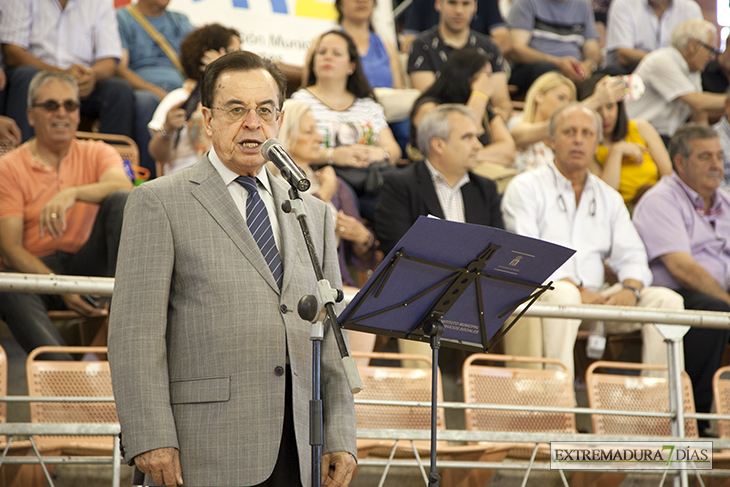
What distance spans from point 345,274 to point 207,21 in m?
2.75

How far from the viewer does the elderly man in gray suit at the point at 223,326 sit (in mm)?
Result: 1855

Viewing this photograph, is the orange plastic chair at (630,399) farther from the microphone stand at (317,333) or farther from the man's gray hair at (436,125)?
the microphone stand at (317,333)

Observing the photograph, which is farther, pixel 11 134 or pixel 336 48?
pixel 336 48

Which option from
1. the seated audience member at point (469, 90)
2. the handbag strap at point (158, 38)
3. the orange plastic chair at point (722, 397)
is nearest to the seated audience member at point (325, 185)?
the seated audience member at point (469, 90)

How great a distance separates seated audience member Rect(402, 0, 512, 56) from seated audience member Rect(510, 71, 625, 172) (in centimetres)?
122

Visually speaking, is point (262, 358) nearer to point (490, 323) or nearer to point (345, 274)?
point (490, 323)

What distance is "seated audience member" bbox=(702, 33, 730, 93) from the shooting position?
7.08m

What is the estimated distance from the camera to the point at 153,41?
5801mm

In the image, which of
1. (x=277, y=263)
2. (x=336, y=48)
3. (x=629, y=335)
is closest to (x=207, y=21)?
(x=336, y=48)

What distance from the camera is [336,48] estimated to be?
5219 millimetres

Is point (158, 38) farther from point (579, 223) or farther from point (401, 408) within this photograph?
point (401, 408)

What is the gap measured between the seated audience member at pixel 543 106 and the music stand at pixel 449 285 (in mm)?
3606

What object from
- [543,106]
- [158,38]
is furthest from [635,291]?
[158,38]

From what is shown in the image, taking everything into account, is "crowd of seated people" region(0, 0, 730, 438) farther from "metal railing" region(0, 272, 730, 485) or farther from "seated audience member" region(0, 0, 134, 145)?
"metal railing" region(0, 272, 730, 485)
